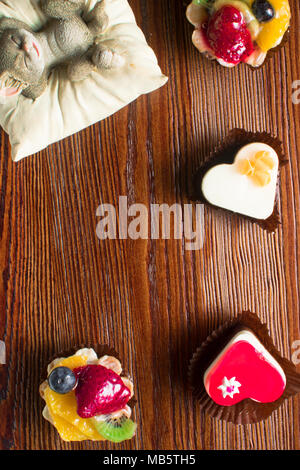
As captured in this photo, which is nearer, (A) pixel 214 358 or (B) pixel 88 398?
(B) pixel 88 398

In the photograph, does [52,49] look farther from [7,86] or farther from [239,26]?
[239,26]

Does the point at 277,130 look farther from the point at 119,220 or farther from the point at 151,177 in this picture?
the point at 119,220

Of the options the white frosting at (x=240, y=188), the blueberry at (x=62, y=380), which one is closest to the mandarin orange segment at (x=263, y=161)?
the white frosting at (x=240, y=188)

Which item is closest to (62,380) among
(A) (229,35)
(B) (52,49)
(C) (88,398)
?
(C) (88,398)

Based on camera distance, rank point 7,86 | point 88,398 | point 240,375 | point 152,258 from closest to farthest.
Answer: point 7,86 → point 88,398 → point 240,375 → point 152,258

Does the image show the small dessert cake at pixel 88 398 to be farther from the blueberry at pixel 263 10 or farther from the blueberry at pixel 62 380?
the blueberry at pixel 263 10

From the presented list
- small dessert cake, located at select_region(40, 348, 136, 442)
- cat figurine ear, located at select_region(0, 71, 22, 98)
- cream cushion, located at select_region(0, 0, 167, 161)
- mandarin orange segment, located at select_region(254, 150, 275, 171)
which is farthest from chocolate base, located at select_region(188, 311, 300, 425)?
cat figurine ear, located at select_region(0, 71, 22, 98)

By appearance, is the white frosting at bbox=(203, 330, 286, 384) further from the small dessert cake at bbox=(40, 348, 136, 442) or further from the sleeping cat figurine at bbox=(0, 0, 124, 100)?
the sleeping cat figurine at bbox=(0, 0, 124, 100)
